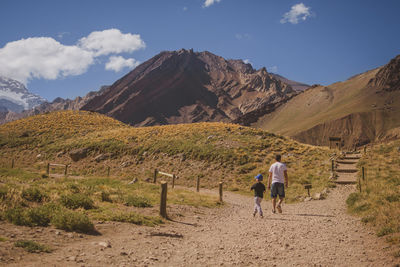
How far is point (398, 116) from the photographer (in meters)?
121

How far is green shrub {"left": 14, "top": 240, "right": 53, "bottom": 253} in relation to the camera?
576 centimetres

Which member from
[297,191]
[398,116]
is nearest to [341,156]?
[297,191]

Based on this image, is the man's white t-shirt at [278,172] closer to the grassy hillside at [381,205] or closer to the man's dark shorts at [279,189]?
the man's dark shorts at [279,189]

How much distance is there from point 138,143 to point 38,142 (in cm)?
1987

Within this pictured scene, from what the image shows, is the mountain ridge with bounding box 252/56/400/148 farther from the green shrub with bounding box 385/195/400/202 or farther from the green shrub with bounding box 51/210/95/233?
the green shrub with bounding box 51/210/95/233

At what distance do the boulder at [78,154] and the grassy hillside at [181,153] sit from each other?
1.82 feet

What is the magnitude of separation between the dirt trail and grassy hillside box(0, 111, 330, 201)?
31.8 feet

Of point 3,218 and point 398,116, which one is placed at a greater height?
point 398,116

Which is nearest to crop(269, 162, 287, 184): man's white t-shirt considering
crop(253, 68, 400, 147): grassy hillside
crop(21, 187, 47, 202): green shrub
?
crop(21, 187, 47, 202): green shrub

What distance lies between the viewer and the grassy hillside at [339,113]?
121 m

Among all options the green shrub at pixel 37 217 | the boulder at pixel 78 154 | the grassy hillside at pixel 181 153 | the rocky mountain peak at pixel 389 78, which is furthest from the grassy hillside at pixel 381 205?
the rocky mountain peak at pixel 389 78

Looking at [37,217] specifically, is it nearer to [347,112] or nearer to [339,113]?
[347,112]

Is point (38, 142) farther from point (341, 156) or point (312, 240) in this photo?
point (312, 240)

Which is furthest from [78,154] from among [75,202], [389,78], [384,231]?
[389,78]
